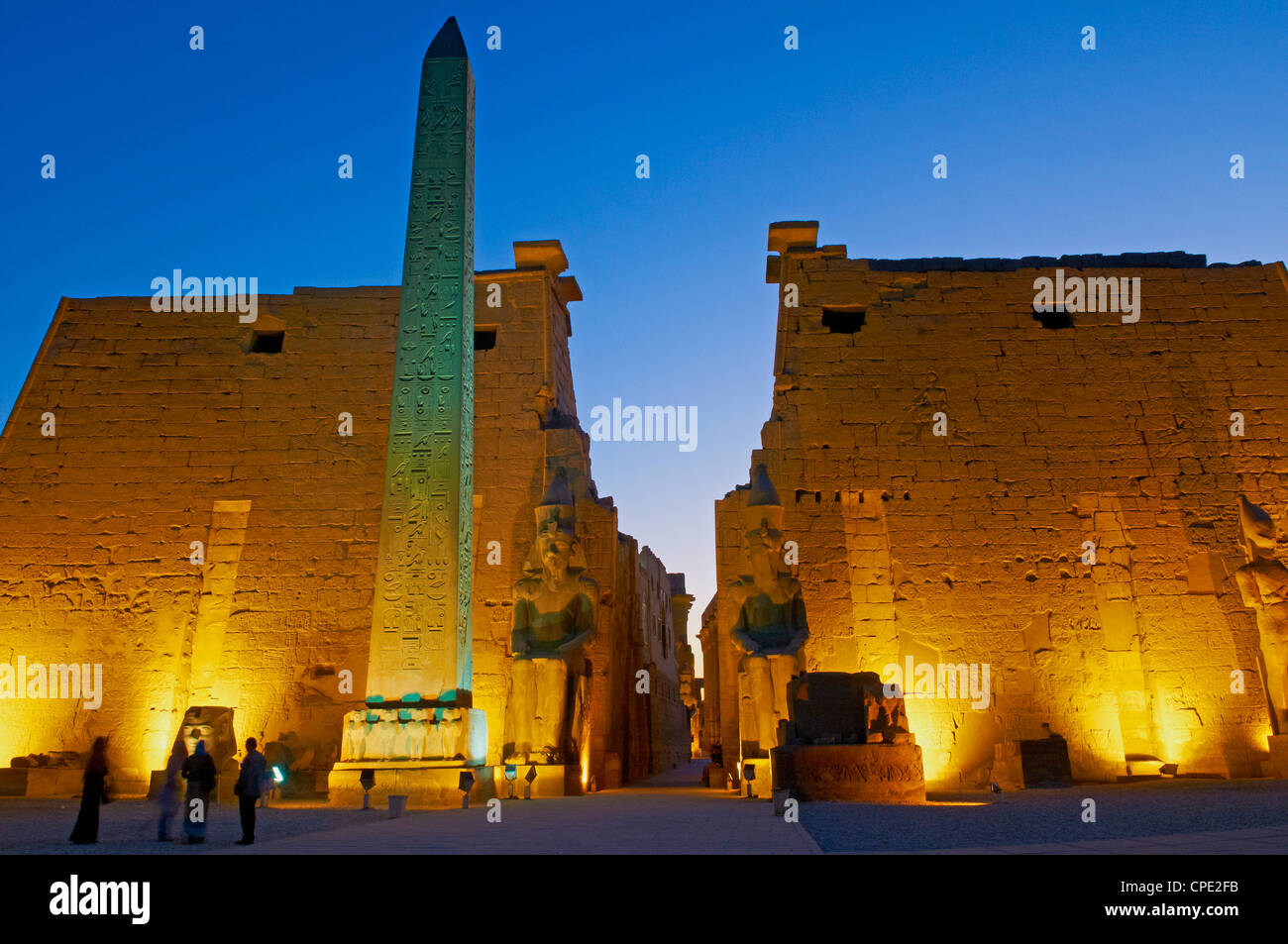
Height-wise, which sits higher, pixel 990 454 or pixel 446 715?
pixel 990 454

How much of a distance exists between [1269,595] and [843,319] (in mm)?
5210

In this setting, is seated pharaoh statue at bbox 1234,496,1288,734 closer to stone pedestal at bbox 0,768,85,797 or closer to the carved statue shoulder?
the carved statue shoulder

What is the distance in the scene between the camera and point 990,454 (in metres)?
10.4

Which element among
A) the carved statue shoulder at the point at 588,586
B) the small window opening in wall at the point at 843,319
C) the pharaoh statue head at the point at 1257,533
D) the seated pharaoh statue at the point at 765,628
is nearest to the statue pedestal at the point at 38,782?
the carved statue shoulder at the point at 588,586

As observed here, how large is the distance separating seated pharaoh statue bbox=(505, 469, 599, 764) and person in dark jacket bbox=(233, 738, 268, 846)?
347cm

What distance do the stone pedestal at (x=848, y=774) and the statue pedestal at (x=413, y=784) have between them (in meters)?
2.26

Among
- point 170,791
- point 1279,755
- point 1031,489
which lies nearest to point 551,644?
→ point 170,791

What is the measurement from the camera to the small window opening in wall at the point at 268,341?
11773mm

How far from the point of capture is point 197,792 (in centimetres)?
475

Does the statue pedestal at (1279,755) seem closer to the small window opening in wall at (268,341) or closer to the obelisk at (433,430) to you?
the obelisk at (433,430)

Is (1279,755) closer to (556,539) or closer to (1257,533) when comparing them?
(1257,533)
